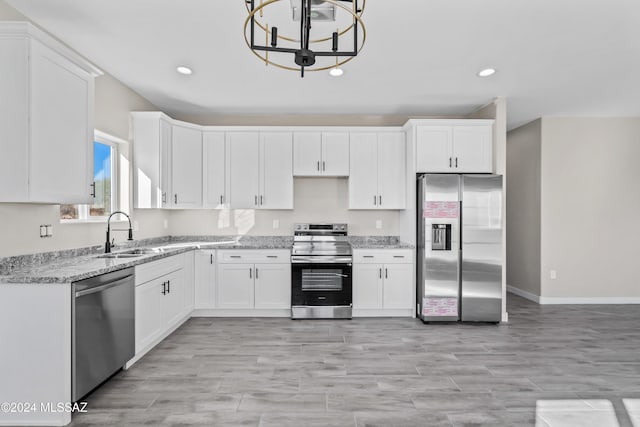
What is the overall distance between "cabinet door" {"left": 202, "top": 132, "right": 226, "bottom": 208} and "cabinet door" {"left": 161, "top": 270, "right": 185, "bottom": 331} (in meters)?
1.13

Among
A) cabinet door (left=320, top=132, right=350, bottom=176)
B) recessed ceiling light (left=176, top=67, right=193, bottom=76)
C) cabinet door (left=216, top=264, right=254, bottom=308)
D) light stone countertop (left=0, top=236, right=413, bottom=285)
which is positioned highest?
recessed ceiling light (left=176, top=67, right=193, bottom=76)

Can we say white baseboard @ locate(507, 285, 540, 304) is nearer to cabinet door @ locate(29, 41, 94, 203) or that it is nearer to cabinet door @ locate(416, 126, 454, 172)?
cabinet door @ locate(416, 126, 454, 172)

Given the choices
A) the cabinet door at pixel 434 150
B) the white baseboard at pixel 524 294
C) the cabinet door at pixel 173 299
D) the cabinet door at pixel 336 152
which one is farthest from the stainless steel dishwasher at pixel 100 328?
the white baseboard at pixel 524 294

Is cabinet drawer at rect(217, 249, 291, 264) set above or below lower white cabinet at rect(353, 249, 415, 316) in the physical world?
above

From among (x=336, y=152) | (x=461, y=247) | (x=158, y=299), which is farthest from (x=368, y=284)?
(x=158, y=299)

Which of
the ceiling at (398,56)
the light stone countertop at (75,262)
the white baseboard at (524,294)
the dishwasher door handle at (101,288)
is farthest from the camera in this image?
the white baseboard at (524,294)

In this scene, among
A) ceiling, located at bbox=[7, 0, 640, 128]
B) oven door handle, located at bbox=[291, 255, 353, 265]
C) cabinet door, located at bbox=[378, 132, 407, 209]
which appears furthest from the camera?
cabinet door, located at bbox=[378, 132, 407, 209]

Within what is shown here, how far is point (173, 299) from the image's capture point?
146 inches

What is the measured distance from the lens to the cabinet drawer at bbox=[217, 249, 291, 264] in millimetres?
4355

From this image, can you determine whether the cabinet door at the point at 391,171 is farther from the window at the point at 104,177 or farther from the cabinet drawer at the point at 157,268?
the window at the point at 104,177

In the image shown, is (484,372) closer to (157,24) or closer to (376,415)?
(376,415)

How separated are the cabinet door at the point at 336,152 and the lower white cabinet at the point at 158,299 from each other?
2240mm

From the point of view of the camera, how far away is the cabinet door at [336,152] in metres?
4.65

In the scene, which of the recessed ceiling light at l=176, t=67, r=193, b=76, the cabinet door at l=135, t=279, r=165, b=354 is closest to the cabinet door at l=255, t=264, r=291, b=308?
the cabinet door at l=135, t=279, r=165, b=354
